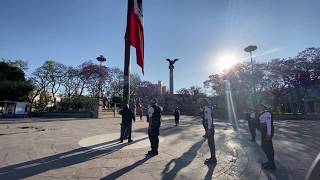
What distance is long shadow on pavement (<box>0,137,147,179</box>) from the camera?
18.8ft

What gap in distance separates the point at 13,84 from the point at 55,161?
4446cm

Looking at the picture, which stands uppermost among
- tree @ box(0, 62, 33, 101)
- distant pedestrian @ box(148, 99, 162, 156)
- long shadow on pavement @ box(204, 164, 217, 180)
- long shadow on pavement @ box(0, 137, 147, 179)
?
tree @ box(0, 62, 33, 101)

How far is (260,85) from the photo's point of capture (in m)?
49.0

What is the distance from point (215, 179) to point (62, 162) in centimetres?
381

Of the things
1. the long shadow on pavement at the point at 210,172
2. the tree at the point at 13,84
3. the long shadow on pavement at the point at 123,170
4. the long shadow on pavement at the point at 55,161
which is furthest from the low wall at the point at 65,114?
the long shadow on pavement at the point at 210,172

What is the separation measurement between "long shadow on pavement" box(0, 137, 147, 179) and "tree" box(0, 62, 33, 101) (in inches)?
1676

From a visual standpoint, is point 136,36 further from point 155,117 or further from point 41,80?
point 41,80

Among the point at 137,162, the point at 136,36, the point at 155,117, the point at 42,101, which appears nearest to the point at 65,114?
the point at 42,101

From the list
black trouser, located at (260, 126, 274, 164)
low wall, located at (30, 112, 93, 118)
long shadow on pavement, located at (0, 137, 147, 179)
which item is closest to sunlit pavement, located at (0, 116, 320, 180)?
long shadow on pavement, located at (0, 137, 147, 179)

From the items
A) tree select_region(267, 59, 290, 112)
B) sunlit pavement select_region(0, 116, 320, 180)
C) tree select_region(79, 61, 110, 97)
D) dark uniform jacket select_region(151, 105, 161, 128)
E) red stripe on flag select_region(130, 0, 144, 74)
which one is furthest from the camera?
tree select_region(79, 61, 110, 97)

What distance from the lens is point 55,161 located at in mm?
6848

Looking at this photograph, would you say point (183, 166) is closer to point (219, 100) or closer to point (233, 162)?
point (233, 162)

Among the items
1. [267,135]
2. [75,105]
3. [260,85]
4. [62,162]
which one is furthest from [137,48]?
[260,85]

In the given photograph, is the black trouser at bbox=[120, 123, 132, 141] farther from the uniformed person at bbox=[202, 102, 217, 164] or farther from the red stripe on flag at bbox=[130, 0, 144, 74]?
the uniformed person at bbox=[202, 102, 217, 164]
